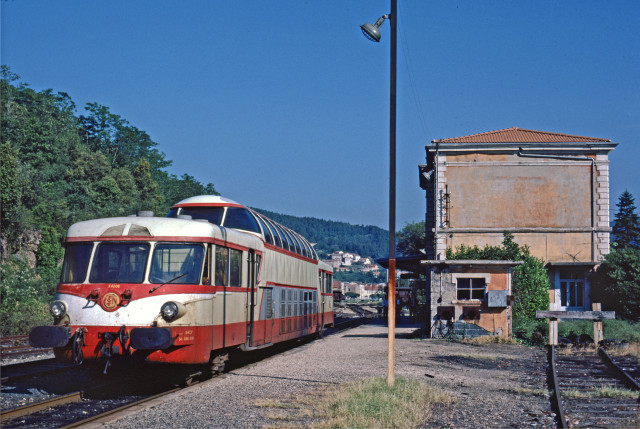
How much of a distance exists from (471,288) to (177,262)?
15969 millimetres

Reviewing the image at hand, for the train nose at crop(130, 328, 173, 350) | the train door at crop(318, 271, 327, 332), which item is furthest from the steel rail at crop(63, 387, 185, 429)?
the train door at crop(318, 271, 327, 332)

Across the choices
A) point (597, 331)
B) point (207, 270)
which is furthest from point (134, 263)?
point (597, 331)

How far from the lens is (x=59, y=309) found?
1184 centimetres

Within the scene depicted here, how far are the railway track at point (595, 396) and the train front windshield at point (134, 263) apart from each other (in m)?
6.24

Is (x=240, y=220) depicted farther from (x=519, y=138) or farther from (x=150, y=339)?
(x=519, y=138)

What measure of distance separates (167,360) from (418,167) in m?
38.2

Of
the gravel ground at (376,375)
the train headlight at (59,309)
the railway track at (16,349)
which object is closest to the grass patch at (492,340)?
the gravel ground at (376,375)

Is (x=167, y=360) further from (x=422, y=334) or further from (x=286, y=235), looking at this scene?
(x=422, y=334)

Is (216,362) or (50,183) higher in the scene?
(50,183)

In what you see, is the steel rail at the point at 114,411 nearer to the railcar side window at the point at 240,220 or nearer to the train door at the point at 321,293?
the railcar side window at the point at 240,220

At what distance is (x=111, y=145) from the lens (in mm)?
93062

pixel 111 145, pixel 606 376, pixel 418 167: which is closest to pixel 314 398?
pixel 606 376

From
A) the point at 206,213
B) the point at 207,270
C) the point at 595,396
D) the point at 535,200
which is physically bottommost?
the point at 595,396

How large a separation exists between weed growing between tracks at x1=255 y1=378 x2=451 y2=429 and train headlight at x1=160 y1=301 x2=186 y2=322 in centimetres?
195
